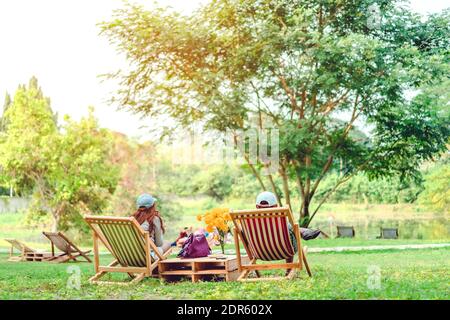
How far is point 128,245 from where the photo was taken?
5.55 meters

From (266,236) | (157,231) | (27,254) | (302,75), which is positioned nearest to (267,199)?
(266,236)

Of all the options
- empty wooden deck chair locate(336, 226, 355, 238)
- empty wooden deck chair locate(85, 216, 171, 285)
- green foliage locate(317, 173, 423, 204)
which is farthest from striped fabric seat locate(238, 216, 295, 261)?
green foliage locate(317, 173, 423, 204)

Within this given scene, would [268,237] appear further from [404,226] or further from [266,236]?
[404,226]

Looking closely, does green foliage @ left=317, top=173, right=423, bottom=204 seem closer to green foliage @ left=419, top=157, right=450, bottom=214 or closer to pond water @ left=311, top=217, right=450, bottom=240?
pond water @ left=311, top=217, right=450, bottom=240

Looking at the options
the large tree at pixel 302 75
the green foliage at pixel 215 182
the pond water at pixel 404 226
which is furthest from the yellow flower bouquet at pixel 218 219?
the green foliage at pixel 215 182

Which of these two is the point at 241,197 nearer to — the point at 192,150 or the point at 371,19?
the point at 192,150

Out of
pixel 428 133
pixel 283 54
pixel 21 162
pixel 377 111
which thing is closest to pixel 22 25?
pixel 21 162

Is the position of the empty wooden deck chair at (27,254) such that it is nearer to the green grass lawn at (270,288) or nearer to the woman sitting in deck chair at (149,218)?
the green grass lawn at (270,288)

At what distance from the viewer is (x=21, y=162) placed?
54.6 ft

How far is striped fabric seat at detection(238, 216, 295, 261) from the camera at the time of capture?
535 cm
